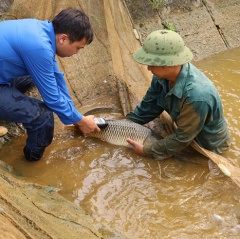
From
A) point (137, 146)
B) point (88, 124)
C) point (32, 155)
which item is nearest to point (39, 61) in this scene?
point (88, 124)

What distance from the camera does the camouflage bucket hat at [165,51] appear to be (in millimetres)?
3760

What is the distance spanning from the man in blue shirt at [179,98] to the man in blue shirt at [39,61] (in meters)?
0.75

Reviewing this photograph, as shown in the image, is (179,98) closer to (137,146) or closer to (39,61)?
(137,146)

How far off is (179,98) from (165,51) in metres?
0.57

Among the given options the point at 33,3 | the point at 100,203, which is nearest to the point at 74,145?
the point at 100,203

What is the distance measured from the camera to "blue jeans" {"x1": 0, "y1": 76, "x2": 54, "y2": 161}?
3.99 metres

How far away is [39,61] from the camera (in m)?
3.73

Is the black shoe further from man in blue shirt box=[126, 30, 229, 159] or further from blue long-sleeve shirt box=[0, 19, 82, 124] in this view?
man in blue shirt box=[126, 30, 229, 159]

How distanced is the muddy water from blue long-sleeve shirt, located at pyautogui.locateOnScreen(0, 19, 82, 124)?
35.7 inches

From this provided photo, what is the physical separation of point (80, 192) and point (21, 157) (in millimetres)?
942

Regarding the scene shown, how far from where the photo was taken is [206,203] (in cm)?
401

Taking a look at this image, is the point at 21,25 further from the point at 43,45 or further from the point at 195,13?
the point at 195,13

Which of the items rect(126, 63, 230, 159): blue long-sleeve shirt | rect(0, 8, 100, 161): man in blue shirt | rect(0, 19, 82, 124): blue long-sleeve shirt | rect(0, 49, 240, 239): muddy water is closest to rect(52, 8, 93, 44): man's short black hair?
rect(0, 8, 100, 161): man in blue shirt

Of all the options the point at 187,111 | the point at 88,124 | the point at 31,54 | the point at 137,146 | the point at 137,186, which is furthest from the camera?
the point at 137,146
